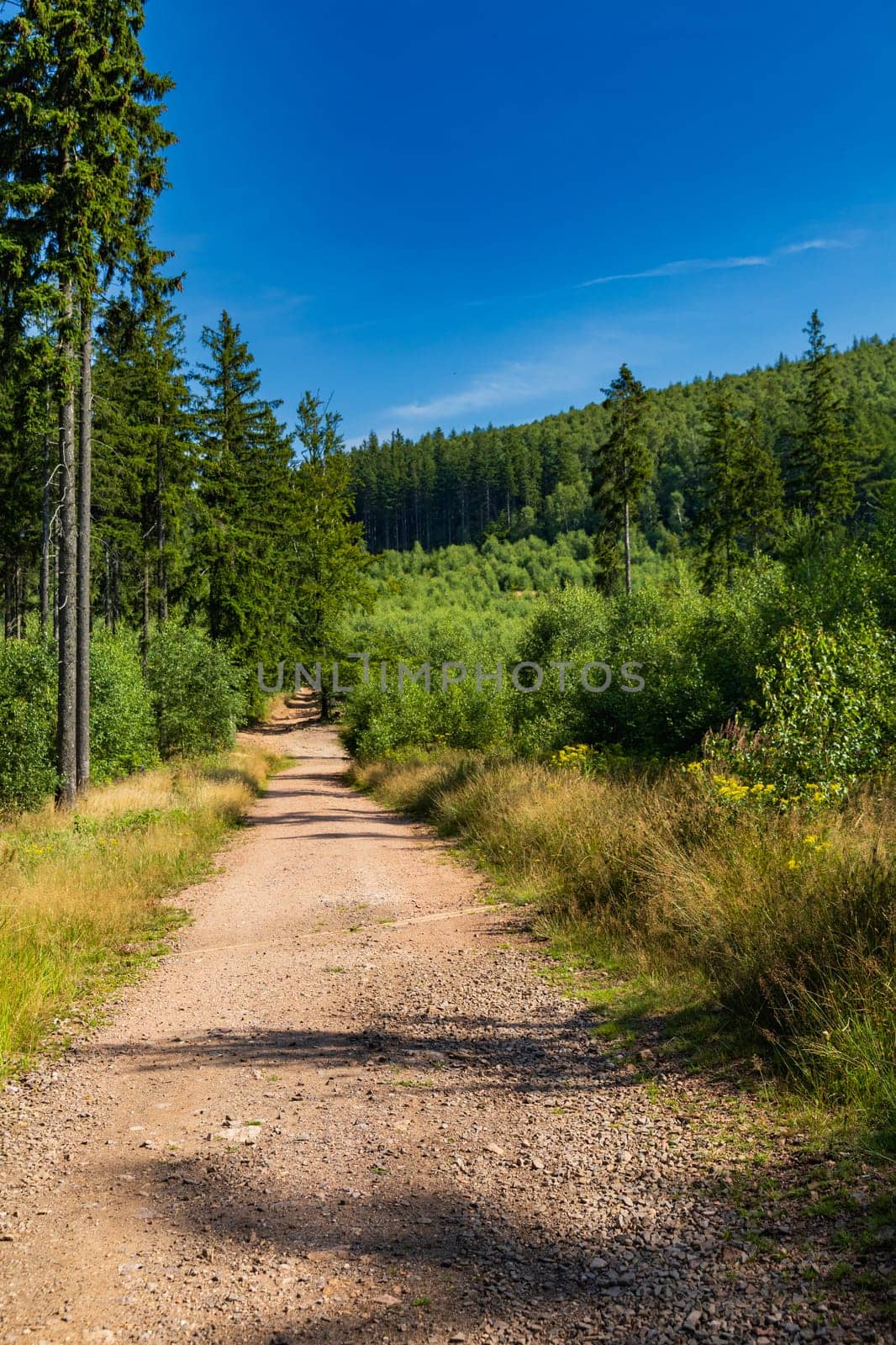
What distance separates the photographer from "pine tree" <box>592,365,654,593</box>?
37.6m

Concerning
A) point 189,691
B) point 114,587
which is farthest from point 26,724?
point 114,587

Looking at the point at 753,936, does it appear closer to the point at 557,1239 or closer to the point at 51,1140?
A: the point at 557,1239

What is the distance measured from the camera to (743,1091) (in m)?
4.23

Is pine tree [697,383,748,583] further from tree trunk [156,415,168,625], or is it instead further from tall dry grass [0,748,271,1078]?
tall dry grass [0,748,271,1078]

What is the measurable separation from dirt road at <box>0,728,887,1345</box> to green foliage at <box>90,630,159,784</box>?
1571 centimetres

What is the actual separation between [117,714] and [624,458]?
27.5 meters

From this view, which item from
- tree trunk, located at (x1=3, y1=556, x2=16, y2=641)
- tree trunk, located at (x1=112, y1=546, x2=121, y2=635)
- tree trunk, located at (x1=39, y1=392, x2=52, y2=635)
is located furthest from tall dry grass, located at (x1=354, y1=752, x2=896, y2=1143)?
tree trunk, located at (x1=3, y1=556, x2=16, y2=641)

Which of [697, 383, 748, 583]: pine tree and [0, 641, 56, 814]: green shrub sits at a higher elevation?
[697, 383, 748, 583]: pine tree

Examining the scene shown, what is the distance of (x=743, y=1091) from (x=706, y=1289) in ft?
5.39

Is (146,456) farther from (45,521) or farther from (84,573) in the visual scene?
(84,573)

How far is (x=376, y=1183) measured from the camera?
355 cm

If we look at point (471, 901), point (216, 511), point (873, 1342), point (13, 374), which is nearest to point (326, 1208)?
point (873, 1342)

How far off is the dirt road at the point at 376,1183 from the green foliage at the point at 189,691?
21.4 metres

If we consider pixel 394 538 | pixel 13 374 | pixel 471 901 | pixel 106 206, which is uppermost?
pixel 394 538
